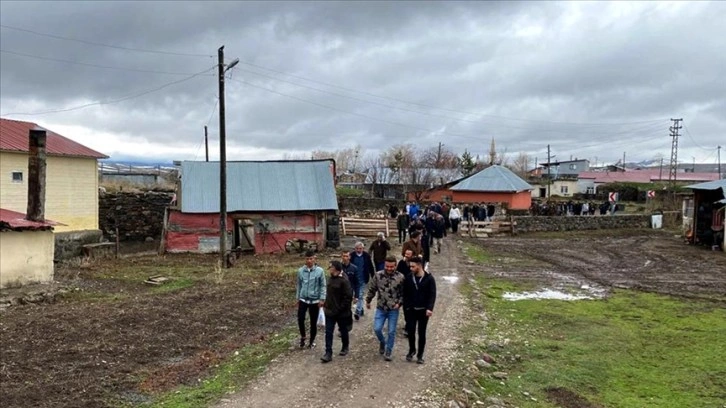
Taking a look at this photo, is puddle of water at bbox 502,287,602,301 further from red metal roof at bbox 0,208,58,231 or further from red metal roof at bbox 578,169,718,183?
red metal roof at bbox 578,169,718,183

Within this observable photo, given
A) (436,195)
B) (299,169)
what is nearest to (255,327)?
(299,169)

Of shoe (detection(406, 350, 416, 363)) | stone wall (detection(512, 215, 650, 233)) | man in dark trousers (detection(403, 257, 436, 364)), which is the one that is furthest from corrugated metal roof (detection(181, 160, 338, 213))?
man in dark trousers (detection(403, 257, 436, 364))

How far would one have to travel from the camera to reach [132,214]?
123 ft

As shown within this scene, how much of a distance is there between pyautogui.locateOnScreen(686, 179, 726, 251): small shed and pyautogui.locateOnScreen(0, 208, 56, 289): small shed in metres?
28.9

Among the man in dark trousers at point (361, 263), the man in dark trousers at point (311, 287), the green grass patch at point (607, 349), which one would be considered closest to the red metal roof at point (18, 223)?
the man in dark trousers at point (361, 263)

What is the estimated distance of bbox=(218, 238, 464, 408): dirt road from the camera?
311 inches

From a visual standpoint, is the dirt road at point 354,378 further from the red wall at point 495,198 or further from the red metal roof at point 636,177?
the red metal roof at point 636,177

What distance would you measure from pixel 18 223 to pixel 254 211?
11365mm

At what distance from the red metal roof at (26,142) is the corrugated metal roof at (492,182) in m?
26.7

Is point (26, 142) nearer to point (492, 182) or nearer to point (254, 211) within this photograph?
point (254, 211)

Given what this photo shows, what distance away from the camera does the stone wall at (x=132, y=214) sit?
36188mm

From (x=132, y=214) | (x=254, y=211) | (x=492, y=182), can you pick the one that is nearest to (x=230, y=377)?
(x=254, y=211)

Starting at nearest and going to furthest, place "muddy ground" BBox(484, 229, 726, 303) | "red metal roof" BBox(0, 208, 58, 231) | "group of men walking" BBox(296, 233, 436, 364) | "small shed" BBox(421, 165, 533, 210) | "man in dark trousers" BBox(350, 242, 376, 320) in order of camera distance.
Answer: "group of men walking" BBox(296, 233, 436, 364) → "man in dark trousers" BBox(350, 242, 376, 320) → "red metal roof" BBox(0, 208, 58, 231) → "muddy ground" BBox(484, 229, 726, 303) → "small shed" BBox(421, 165, 533, 210)

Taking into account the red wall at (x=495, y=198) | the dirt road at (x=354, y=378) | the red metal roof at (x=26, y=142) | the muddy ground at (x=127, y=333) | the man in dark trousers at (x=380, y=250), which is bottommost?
the muddy ground at (x=127, y=333)
